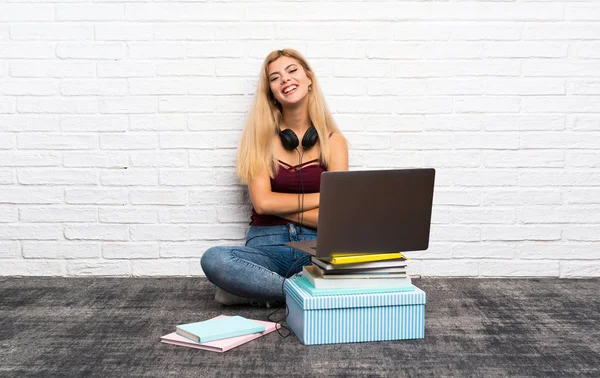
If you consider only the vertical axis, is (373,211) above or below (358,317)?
above

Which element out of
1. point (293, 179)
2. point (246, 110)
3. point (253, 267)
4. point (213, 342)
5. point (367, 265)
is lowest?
point (213, 342)

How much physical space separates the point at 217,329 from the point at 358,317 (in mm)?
472

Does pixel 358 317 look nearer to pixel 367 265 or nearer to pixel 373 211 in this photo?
pixel 367 265

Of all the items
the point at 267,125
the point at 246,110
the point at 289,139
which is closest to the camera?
the point at 289,139

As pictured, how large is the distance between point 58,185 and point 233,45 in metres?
1.06

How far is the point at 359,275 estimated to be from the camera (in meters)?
2.55

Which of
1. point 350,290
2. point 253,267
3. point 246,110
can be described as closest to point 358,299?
point 350,290

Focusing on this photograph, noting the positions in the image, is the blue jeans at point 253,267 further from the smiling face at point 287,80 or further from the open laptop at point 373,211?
the smiling face at point 287,80

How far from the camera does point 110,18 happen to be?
11.7 feet

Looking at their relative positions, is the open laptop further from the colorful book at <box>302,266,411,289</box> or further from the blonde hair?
the blonde hair

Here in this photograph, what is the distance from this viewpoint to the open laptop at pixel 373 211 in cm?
244

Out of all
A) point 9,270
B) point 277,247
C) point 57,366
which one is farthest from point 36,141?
point 57,366

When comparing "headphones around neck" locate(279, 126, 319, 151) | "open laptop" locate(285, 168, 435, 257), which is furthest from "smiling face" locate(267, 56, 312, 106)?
"open laptop" locate(285, 168, 435, 257)

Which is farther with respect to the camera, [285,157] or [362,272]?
[285,157]
